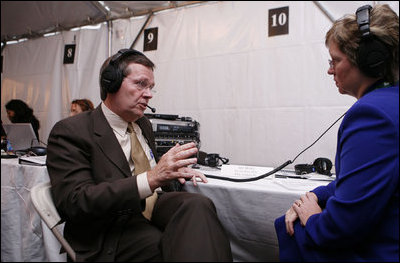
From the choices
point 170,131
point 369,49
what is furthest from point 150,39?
point 369,49

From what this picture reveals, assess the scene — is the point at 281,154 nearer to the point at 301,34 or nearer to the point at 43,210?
the point at 301,34

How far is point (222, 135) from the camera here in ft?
8.11

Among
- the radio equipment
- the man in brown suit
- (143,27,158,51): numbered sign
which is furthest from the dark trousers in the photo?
(143,27,158,51): numbered sign

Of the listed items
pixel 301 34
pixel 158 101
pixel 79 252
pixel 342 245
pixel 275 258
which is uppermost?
pixel 301 34

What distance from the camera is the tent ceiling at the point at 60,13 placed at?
273 cm

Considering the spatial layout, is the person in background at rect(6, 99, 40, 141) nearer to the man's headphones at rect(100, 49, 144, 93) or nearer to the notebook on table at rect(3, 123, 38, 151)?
the notebook on table at rect(3, 123, 38, 151)

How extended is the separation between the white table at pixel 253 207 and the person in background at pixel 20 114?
294 centimetres

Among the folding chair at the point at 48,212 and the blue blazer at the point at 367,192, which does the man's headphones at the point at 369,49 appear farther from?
the folding chair at the point at 48,212

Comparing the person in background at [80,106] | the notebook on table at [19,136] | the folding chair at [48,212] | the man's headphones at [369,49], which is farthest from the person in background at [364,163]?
the person in background at [80,106]

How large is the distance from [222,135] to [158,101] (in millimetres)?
787

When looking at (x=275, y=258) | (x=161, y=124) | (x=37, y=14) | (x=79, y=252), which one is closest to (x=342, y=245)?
(x=275, y=258)

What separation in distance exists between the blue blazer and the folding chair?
0.74m

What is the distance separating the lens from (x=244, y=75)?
7.79 ft

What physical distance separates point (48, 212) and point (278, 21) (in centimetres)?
218
